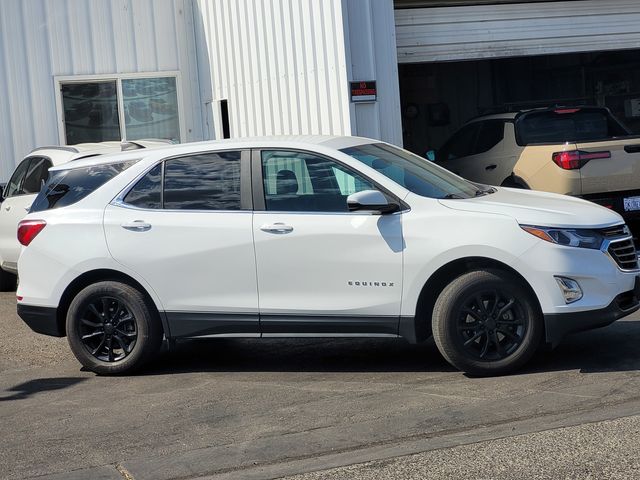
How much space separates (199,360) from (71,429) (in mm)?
→ 2053

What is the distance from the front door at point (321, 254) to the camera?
23.8 feet

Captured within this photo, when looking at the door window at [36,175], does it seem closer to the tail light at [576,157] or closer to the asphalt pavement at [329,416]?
the asphalt pavement at [329,416]

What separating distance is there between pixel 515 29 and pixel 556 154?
363 cm

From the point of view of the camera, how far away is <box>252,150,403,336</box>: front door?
727 centimetres

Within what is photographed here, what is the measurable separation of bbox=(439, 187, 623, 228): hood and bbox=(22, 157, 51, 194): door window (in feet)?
18.8

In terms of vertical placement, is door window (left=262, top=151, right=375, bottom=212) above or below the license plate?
above

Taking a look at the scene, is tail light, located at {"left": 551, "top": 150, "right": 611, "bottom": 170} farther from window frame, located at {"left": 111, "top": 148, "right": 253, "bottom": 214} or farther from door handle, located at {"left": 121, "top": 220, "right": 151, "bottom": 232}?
door handle, located at {"left": 121, "top": 220, "right": 151, "bottom": 232}

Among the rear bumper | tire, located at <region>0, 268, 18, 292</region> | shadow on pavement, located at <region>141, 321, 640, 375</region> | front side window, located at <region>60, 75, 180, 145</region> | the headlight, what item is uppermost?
front side window, located at <region>60, 75, 180, 145</region>

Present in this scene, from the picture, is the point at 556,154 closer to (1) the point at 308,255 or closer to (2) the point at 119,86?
(1) the point at 308,255

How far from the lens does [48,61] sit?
51.8 ft

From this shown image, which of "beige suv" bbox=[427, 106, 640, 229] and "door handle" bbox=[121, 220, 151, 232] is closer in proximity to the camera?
"door handle" bbox=[121, 220, 151, 232]

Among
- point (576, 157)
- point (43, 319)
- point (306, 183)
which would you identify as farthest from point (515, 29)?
point (43, 319)

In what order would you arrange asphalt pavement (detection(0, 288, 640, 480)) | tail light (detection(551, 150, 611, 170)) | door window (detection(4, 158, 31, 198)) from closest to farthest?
asphalt pavement (detection(0, 288, 640, 480))
tail light (detection(551, 150, 611, 170))
door window (detection(4, 158, 31, 198))

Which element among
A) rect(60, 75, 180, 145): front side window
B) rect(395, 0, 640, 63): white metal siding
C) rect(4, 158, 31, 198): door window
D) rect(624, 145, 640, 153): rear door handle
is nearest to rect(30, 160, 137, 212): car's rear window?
rect(4, 158, 31, 198): door window
